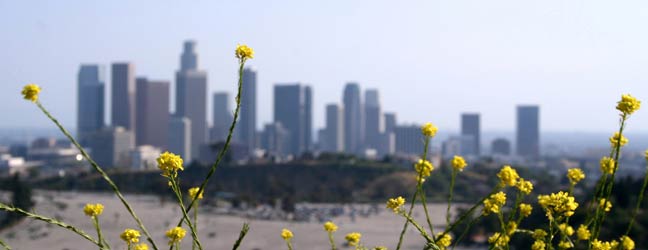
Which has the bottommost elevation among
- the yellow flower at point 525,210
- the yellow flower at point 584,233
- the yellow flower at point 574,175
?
the yellow flower at point 584,233

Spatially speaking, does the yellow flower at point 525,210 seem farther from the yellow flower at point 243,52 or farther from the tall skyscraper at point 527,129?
the tall skyscraper at point 527,129

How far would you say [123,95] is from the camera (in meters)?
164

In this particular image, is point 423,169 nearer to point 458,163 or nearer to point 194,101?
point 458,163

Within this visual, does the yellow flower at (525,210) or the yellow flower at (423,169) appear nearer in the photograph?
the yellow flower at (423,169)

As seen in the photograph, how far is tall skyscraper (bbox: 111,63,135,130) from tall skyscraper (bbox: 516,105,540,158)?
92.2 m

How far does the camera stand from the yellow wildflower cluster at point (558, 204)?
7.02 feet

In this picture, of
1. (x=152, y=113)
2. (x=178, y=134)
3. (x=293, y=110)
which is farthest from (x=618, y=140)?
(x=293, y=110)

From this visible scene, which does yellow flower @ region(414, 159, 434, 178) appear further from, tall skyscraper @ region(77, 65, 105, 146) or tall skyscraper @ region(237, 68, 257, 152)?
tall skyscraper @ region(77, 65, 105, 146)

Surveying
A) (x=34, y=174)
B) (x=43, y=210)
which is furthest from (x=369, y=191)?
(x=34, y=174)

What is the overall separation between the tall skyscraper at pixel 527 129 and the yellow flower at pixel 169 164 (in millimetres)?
189540

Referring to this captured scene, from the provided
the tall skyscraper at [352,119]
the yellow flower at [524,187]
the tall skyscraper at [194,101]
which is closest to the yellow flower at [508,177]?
the yellow flower at [524,187]

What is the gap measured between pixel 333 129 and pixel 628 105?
17572 cm

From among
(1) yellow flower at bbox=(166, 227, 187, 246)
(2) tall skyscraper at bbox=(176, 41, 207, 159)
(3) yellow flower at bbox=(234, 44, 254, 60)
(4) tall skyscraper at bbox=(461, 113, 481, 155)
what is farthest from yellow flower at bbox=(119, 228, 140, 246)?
(4) tall skyscraper at bbox=(461, 113, 481, 155)

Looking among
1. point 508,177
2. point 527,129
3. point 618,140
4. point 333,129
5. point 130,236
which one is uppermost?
point 618,140
